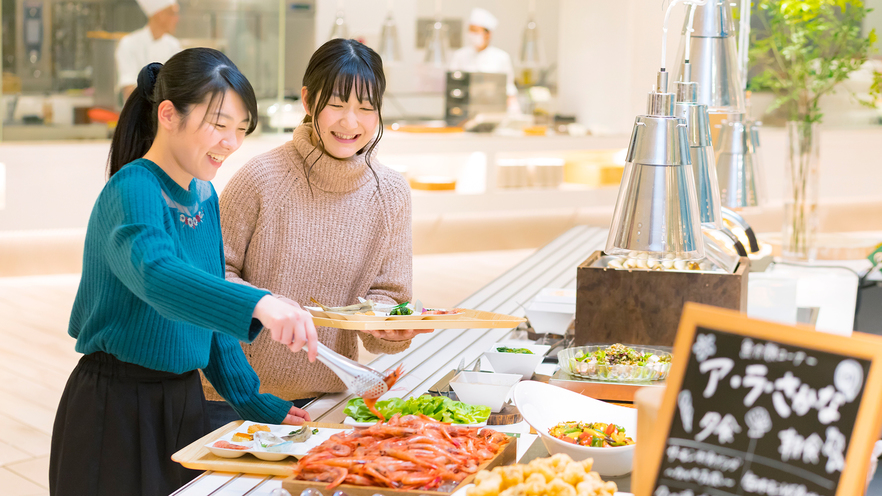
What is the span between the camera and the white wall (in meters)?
7.35

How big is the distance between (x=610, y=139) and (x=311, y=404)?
5.74m

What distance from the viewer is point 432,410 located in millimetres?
1518

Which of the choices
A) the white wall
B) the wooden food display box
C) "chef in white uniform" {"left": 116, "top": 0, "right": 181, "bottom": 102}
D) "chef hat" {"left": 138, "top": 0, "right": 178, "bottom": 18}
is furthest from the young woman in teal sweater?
the white wall

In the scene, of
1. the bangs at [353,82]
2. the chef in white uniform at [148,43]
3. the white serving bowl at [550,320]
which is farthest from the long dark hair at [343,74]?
the chef in white uniform at [148,43]

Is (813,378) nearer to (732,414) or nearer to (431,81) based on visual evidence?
(732,414)

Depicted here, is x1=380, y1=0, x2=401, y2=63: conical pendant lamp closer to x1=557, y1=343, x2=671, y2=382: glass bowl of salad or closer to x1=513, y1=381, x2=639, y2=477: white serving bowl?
x1=557, y1=343, x2=671, y2=382: glass bowl of salad

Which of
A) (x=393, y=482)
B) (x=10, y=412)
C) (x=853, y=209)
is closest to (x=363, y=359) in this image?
(x=10, y=412)

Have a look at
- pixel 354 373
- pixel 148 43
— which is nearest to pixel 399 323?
pixel 354 373

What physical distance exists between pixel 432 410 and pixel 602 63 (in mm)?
6544

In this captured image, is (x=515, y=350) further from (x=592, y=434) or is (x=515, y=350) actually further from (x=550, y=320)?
(x=592, y=434)

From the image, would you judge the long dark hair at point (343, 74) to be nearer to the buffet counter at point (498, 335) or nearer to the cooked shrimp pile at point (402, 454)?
the buffet counter at point (498, 335)

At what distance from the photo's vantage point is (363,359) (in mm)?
4250

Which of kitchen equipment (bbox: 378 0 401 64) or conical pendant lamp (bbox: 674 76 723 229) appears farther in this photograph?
kitchen equipment (bbox: 378 0 401 64)

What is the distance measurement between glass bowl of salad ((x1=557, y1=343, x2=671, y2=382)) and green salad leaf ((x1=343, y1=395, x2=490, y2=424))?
0.28 metres
